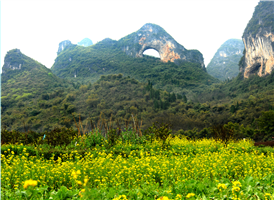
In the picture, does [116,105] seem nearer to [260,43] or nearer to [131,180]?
[131,180]

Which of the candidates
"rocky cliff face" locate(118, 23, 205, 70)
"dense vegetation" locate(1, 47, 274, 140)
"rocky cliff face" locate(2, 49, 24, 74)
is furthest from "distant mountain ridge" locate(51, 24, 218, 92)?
"dense vegetation" locate(1, 47, 274, 140)

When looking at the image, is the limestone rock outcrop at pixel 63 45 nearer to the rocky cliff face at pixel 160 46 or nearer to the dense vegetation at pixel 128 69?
the dense vegetation at pixel 128 69

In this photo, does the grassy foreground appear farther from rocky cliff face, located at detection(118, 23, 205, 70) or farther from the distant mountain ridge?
rocky cliff face, located at detection(118, 23, 205, 70)

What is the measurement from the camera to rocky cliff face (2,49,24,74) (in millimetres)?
80938

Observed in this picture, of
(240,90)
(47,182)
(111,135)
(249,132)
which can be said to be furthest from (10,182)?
(240,90)

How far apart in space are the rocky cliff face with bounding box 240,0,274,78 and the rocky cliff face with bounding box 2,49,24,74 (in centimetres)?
9975

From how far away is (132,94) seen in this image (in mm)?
57000

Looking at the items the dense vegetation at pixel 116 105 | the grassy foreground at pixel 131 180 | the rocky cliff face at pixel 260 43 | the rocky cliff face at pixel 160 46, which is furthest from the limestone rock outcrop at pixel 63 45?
the grassy foreground at pixel 131 180

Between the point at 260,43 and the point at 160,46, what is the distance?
7466 centimetres

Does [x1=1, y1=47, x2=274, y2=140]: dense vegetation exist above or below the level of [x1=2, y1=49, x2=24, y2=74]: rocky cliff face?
below

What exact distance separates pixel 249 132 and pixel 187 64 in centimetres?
Result: 11469

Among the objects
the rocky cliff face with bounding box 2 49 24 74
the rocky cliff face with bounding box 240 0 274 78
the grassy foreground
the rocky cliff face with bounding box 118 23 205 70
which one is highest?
the rocky cliff face with bounding box 118 23 205 70

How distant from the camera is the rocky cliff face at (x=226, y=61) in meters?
140

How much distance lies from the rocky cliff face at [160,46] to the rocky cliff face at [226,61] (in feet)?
64.6
